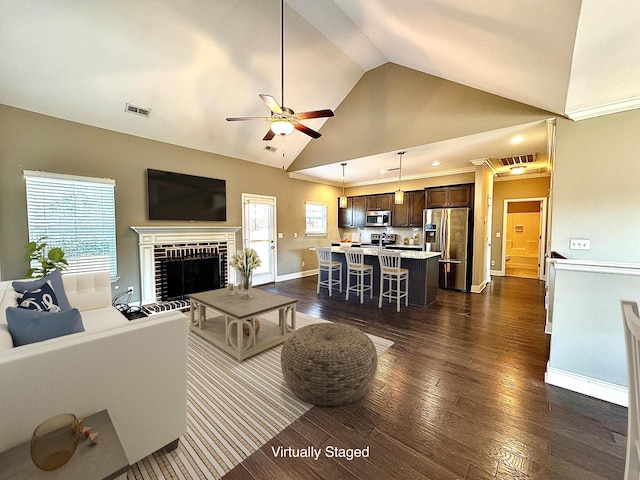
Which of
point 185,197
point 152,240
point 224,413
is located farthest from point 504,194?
point 152,240

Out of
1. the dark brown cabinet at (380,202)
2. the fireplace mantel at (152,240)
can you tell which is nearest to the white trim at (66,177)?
the fireplace mantel at (152,240)

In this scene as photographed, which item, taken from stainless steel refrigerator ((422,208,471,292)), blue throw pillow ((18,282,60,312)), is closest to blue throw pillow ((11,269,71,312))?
blue throw pillow ((18,282,60,312))

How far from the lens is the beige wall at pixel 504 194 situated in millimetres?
6434

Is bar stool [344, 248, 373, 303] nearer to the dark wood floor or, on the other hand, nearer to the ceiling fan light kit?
the dark wood floor

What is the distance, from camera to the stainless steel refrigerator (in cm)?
539

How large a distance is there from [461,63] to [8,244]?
6.01 metres

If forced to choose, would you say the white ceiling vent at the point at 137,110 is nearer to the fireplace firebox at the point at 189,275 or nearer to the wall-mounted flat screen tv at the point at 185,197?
the wall-mounted flat screen tv at the point at 185,197

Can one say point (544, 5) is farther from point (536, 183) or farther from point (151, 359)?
point (536, 183)

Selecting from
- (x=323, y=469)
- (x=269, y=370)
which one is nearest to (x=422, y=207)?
(x=269, y=370)

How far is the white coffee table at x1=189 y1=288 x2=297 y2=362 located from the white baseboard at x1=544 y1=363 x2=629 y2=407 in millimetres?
2545

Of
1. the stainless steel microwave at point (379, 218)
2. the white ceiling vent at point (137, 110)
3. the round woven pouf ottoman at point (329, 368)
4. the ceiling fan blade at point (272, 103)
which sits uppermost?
the white ceiling vent at point (137, 110)

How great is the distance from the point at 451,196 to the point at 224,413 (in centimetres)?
575

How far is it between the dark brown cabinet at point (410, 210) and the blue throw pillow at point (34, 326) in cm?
657

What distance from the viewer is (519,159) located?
200 inches
